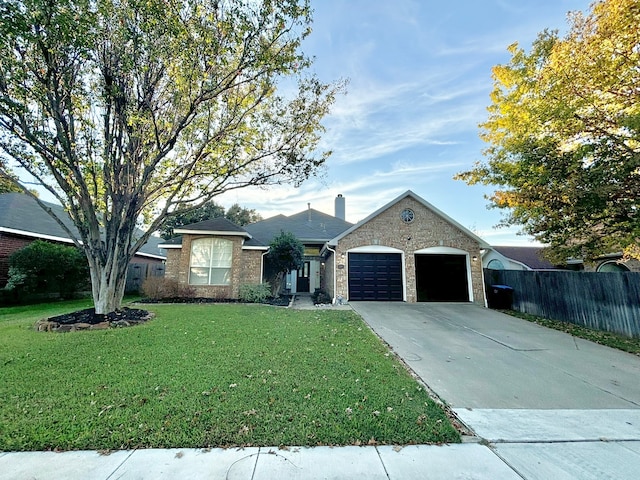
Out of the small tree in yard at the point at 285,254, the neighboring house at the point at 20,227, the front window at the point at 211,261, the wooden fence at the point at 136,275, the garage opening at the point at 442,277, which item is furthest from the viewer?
the wooden fence at the point at 136,275

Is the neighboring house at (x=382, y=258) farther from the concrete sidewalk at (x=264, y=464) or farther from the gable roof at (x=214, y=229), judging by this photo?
the concrete sidewalk at (x=264, y=464)

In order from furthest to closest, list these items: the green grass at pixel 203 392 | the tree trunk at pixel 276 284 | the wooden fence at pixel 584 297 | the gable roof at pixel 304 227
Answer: the gable roof at pixel 304 227 < the tree trunk at pixel 276 284 < the wooden fence at pixel 584 297 < the green grass at pixel 203 392

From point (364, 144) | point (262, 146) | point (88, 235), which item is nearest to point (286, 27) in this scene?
point (262, 146)

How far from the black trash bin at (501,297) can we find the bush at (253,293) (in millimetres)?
10455

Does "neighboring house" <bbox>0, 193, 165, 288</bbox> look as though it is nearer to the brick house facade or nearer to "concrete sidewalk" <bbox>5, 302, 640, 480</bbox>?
the brick house facade

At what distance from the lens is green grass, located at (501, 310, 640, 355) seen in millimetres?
7094

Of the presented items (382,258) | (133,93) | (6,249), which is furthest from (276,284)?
(6,249)

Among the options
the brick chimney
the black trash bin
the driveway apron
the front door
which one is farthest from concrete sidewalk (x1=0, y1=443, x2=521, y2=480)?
the brick chimney

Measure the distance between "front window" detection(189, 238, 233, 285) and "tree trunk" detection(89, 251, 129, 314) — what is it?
5.20m

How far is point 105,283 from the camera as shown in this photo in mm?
8086

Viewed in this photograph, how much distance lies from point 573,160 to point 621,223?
2219mm

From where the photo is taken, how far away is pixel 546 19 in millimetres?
9570

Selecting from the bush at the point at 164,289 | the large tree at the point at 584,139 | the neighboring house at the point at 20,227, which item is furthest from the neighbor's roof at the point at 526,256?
the neighboring house at the point at 20,227

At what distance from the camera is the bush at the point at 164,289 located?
12.6 m
